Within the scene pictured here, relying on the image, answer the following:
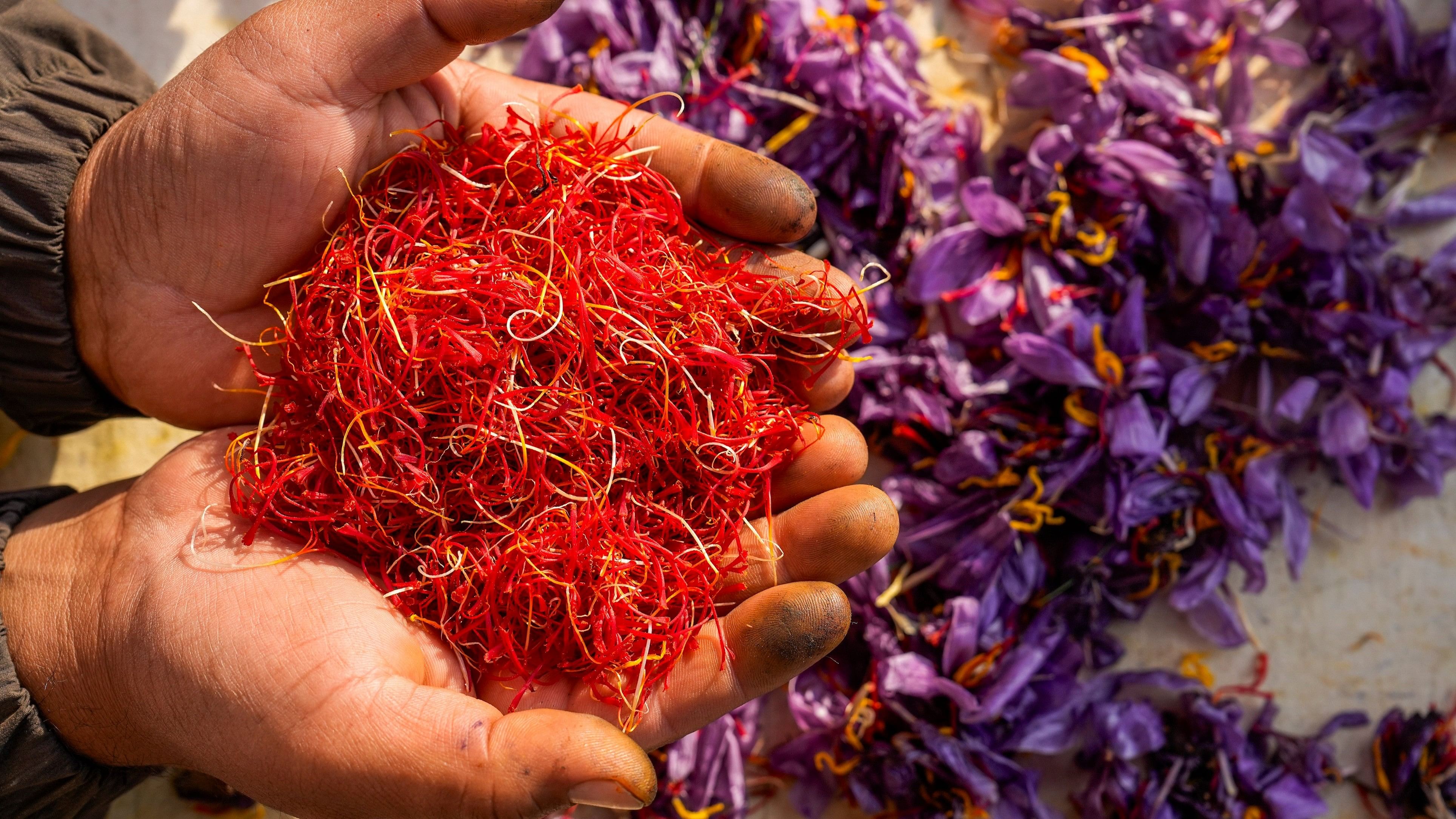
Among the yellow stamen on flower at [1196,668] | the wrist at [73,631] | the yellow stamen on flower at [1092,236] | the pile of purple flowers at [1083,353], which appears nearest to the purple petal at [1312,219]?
the pile of purple flowers at [1083,353]

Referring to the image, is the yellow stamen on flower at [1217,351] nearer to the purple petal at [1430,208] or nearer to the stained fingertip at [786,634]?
the purple petal at [1430,208]

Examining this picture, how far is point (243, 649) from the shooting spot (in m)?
0.97

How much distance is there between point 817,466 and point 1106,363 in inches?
19.5

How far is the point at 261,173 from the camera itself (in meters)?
1.11

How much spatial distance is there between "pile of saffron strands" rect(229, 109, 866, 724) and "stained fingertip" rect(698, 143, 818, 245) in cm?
5

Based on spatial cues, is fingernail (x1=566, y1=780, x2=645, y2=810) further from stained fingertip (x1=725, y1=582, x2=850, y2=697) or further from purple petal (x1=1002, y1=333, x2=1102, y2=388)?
purple petal (x1=1002, y1=333, x2=1102, y2=388)

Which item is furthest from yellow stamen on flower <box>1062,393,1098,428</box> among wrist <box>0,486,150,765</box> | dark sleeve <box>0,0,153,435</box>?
dark sleeve <box>0,0,153,435</box>

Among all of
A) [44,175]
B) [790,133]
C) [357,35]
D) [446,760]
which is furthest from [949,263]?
[44,175]

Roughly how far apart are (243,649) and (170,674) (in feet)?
0.32

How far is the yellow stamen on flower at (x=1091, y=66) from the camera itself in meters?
1.46

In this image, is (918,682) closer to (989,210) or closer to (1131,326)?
(1131,326)

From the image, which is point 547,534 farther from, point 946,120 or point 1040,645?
point 946,120

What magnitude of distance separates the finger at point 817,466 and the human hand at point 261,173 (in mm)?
69

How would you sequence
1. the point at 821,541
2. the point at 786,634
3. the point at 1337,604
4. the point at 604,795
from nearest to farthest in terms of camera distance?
the point at 604,795 < the point at 786,634 < the point at 821,541 < the point at 1337,604
